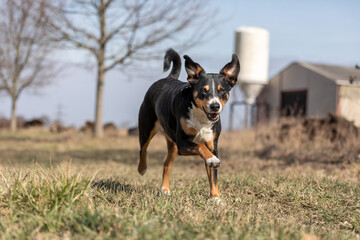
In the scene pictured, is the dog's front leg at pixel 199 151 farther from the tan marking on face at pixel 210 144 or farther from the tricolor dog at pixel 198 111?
the tan marking on face at pixel 210 144

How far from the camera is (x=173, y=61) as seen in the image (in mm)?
5766

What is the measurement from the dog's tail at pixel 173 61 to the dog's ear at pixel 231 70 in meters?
1.07

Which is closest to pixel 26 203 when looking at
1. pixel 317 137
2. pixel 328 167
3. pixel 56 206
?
pixel 56 206

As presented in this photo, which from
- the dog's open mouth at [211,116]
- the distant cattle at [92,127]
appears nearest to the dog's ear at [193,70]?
the dog's open mouth at [211,116]

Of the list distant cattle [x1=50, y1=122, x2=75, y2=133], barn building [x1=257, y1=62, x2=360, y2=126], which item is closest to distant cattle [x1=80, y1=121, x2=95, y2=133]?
distant cattle [x1=50, y1=122, x2=75, y2=133]

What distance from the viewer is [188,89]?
4.54m

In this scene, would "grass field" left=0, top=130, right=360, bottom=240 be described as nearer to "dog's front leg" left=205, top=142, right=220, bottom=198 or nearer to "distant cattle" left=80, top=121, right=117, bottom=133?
"dog's front leg" left=205, top=142, right=220, bottom=198

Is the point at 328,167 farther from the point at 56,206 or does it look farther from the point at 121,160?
the point at 56,206

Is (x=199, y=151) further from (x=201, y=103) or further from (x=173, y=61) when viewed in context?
(x=173, y=61)

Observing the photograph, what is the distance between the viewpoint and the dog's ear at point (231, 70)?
15.0ft

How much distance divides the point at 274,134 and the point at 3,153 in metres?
8.56

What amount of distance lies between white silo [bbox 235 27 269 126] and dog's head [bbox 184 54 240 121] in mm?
15734

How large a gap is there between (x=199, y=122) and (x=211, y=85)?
457 millimetres

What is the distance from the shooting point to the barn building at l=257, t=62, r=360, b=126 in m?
17.0
